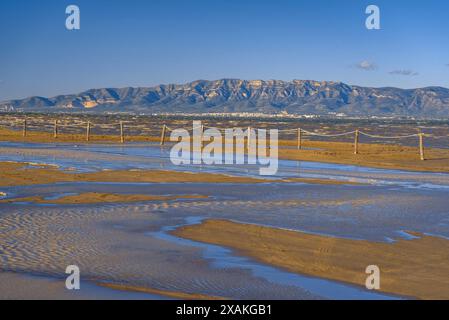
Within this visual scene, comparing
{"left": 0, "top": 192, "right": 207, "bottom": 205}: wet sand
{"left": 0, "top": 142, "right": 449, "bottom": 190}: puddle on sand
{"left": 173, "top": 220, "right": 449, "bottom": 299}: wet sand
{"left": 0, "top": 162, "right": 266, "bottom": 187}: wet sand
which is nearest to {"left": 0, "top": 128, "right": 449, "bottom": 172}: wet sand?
{"left": 0, "top": 142, "right": 449, "bottom": 190}: puddle on sand

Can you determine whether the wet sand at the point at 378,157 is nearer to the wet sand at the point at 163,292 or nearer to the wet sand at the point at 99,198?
the wet sand at the point at 99,198

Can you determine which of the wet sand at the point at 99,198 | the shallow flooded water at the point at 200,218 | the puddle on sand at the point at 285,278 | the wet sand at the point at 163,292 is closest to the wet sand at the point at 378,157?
the shallow flooded water at the point at 200,218

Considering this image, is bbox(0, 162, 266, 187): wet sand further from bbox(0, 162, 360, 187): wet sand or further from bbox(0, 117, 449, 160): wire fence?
bbox(0, 117, 449, 160): wire fence

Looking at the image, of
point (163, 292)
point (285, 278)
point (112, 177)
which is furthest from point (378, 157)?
point (163, 292)

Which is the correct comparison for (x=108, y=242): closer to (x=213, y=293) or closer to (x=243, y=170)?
(x=213, y=293)

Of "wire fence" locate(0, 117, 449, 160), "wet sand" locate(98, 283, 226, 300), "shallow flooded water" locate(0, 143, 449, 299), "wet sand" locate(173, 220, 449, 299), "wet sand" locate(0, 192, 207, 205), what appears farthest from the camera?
"wire fence" locate(0, 117, 449, 160)
